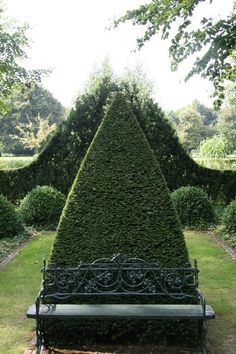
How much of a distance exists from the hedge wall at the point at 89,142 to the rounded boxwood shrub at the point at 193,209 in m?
1.71

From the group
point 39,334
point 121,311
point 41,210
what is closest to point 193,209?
point 41,210

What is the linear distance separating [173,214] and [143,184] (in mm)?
511

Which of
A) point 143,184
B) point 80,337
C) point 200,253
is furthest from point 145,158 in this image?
point 200,253

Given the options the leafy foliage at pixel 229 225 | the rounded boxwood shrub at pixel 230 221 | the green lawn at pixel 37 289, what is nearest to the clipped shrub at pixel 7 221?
the green lawn at pixel 37 289

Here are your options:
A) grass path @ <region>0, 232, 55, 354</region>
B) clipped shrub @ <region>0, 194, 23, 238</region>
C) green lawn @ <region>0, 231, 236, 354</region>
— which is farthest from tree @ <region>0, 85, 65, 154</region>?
green lawn @ <region>0, 231, 236, 354</region>

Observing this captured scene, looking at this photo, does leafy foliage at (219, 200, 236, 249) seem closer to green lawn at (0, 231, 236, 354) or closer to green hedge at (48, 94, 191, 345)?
green lawn at (0, 231, 236, 354)

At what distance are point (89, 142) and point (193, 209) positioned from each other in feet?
14.1

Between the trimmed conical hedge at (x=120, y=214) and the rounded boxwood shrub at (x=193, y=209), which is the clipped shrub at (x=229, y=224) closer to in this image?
the rounded boxwood shrub at (x=193, y=209)

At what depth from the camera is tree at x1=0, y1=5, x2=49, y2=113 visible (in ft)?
50.2

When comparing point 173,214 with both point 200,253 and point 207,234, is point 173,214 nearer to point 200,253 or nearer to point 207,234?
point 200,253

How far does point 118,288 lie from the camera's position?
4.83 m

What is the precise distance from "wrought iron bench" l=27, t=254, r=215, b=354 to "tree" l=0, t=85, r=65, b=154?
2029 inches

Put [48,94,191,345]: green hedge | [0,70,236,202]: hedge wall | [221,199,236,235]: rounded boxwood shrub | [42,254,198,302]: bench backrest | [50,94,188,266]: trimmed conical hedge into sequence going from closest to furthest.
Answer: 1. [42,254,198,302]: bench backrest
2. [48,94,191,345]: green hedge
3. [50,94,188,266]: trimmed conical hedge
4. [221,199,236,235]: rounded boxwood shrub
5. [0,70,236,202]: hedge wall

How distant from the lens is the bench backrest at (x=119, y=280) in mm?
4797
